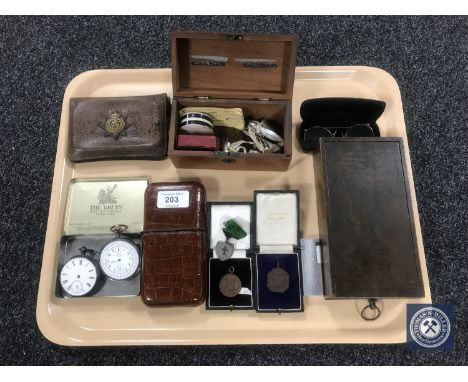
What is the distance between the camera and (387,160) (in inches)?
48.5

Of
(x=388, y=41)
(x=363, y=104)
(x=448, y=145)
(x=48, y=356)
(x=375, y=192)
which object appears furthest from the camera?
(x=388, y=41)

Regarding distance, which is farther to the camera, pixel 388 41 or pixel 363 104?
pixel 388 41

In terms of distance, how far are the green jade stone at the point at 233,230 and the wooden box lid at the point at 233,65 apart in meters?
0.39

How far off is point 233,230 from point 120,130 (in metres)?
0.48

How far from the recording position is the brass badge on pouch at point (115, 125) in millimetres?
1387

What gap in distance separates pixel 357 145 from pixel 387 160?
0.09 m

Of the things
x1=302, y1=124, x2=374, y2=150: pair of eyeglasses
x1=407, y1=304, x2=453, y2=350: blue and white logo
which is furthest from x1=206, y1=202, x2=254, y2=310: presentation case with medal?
x1=407, y1=304, x2=453, y2=350: blue and white logo

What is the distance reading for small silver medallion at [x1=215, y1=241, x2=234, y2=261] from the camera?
1271 millimetres

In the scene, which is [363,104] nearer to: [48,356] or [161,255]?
[161,255]

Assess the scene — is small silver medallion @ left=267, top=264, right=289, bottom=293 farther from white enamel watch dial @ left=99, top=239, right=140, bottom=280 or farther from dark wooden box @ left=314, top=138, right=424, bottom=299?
white enamel watch dial @ left=99, top=239, right=140, bottom=280

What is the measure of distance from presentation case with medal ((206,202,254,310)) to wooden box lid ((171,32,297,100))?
35 cm

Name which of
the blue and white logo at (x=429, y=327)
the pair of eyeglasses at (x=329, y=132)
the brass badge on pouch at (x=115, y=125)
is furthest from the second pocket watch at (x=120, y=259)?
the blue and white logo at (x=429, y=327)

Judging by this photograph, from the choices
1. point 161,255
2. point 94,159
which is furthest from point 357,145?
point 94,159

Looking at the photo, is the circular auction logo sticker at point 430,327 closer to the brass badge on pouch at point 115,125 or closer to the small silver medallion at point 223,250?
the small silver medallion at point 223,250
